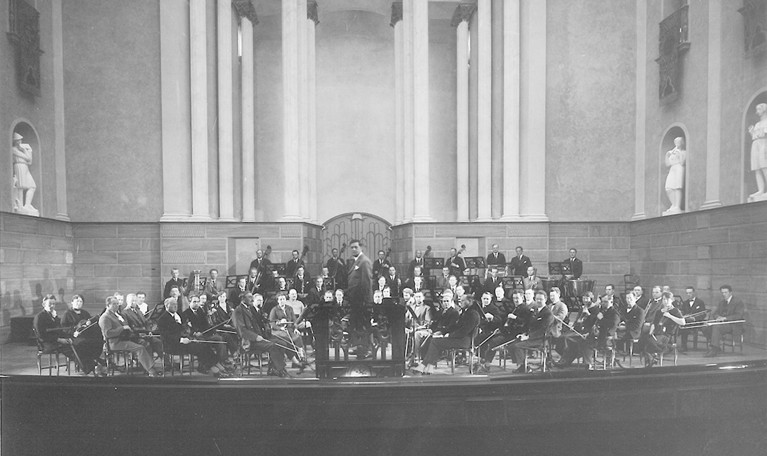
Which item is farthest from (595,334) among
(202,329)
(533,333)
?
(202,329)

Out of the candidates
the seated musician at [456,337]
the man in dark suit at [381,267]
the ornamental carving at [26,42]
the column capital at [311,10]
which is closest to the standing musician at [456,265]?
the man in dark suit at [381,267]

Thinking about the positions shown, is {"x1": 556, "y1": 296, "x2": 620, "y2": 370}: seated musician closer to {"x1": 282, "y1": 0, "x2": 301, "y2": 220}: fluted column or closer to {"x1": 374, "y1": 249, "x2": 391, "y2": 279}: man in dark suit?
{"x1": 374, "y1": 249, "x2": 391, "y2": 279}: man in dark suit

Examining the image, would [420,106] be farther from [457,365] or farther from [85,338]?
[85,338]

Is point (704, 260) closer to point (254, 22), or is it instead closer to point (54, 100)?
point (54, 100)

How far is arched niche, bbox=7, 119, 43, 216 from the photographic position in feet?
29.8

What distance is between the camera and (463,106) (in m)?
18.8

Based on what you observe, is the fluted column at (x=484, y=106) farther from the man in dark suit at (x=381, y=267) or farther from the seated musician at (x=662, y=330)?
the seated musician at (x=662, y=330)

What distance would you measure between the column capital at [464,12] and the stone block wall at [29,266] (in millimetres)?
15461

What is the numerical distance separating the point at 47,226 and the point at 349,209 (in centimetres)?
1298

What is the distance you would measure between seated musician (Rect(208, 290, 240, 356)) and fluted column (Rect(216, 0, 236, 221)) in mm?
7272

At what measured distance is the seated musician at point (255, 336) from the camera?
7.88 m

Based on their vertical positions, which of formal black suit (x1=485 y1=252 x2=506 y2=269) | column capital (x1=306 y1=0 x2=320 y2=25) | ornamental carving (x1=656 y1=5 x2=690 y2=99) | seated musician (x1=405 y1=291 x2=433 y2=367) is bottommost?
seated musician (x1=405 y1=291 x2=433 y2=367)

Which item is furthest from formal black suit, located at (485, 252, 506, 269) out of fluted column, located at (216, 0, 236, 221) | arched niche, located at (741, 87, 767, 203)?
fluted column, located at (216, 0, 236, 221)

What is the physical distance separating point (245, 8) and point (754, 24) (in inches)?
618
